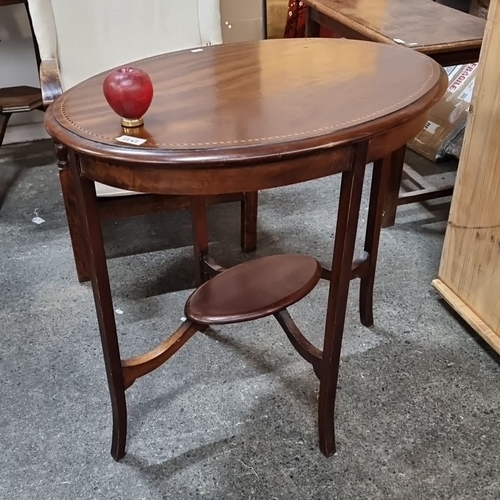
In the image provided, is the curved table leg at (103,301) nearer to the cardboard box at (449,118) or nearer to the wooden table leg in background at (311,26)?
the wooden table leg in background at (311,26)

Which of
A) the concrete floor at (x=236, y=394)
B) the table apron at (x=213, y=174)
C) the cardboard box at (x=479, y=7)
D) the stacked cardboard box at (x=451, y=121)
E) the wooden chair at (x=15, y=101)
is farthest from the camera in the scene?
the cardboard box at (x=479, y=7)

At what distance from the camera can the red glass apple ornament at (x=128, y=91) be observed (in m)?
0.89

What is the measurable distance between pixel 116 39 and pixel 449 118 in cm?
137

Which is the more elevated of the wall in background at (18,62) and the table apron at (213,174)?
the table apron at (213,174)

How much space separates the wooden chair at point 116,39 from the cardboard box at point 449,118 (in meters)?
1.00

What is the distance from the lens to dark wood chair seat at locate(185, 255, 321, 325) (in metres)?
1.25

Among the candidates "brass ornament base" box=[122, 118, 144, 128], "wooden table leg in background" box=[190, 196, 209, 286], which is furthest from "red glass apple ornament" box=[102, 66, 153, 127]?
"wooden table leg in background" box=[190, 196, 209, 286]

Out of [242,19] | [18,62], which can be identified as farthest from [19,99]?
[242,19]

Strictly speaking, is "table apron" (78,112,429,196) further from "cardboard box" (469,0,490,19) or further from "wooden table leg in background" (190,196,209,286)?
"cardboard box" (469,0,490,19)

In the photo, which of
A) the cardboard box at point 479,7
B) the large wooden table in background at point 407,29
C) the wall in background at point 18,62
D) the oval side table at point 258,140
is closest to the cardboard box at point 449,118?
the large wooden table in background at point 407,29

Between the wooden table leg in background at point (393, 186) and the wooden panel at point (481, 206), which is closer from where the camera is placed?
the wooden panel at point (481, 206)

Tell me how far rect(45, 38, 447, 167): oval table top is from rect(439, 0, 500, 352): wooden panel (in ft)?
0.65

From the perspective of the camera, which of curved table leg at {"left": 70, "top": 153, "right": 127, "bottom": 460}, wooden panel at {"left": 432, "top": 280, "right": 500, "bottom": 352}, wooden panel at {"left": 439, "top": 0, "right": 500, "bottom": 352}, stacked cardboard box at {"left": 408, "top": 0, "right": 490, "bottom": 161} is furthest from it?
stacked cardboard box at {"left": 408, "top": 0, "right": 490, "bottom": 161}

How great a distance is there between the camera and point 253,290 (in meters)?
1.34
